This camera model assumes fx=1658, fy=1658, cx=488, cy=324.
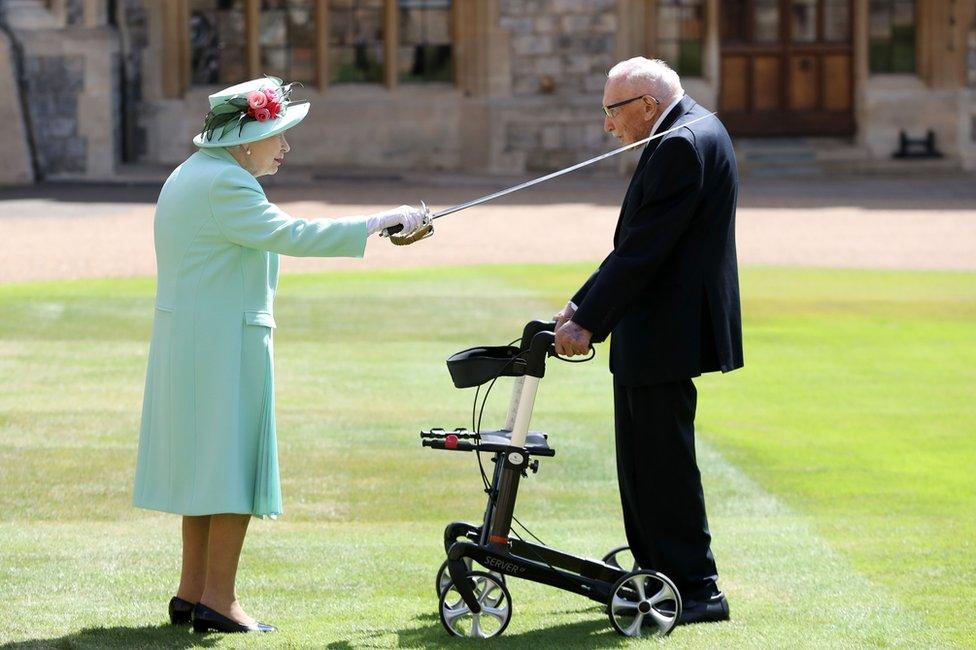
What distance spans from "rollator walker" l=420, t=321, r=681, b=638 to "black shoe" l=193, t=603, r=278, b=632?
580 mm

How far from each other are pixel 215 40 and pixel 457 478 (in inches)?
750

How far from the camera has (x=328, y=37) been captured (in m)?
25.0

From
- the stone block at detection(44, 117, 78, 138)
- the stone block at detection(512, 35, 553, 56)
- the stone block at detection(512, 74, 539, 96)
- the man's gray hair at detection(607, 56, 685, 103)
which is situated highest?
the stone block at detection(512, 35, 553, 56)

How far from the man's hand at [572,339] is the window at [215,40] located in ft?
69.3

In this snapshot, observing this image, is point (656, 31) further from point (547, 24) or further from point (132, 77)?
point (132, 77)

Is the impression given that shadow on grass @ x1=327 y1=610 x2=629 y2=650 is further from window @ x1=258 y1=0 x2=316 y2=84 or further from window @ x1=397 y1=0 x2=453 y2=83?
window @ x1=258 y1=0 x2=316 y2=84

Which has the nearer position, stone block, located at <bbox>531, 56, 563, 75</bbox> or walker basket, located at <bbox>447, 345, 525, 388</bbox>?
walker basket, located at <bbox>447, 345, 525, 388</bbox>

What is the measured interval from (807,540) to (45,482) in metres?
3.18

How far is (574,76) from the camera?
23.9m

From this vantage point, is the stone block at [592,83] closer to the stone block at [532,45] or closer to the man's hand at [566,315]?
the stone block at [532,45]

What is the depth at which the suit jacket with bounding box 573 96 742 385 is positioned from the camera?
15.1 feet

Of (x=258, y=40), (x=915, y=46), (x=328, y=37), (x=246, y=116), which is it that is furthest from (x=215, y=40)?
(x=246, y=116)

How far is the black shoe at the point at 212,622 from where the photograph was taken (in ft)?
15.3

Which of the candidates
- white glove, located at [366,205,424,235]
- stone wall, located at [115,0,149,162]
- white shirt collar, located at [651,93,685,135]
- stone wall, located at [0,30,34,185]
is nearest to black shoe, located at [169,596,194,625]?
white glove, located at [366,205,424,235]
